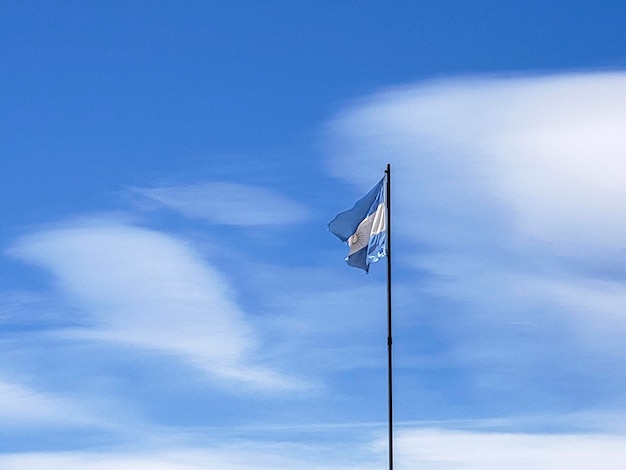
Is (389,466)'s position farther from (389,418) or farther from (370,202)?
(370,202)

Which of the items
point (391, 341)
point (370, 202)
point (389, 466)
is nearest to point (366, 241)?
point (370, 202)

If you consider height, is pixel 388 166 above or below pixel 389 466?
above

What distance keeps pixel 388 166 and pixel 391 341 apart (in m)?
6.15

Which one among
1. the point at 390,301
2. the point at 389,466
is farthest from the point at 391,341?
Result: the point at 389,466

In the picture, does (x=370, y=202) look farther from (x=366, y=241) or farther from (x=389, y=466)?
(x=389, y=466)

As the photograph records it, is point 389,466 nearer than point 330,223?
Yes

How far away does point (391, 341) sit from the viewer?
46969 mm

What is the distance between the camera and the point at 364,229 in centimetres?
5075

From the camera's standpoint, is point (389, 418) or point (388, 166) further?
point (388, 166)

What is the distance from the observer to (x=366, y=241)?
50531 mm

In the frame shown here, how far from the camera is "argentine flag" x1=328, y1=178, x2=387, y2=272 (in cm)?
5006

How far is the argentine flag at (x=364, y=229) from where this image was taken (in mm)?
50062

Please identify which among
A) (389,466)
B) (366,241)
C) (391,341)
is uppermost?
(366,241)

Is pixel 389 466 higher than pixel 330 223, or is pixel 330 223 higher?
pixel 330 223
